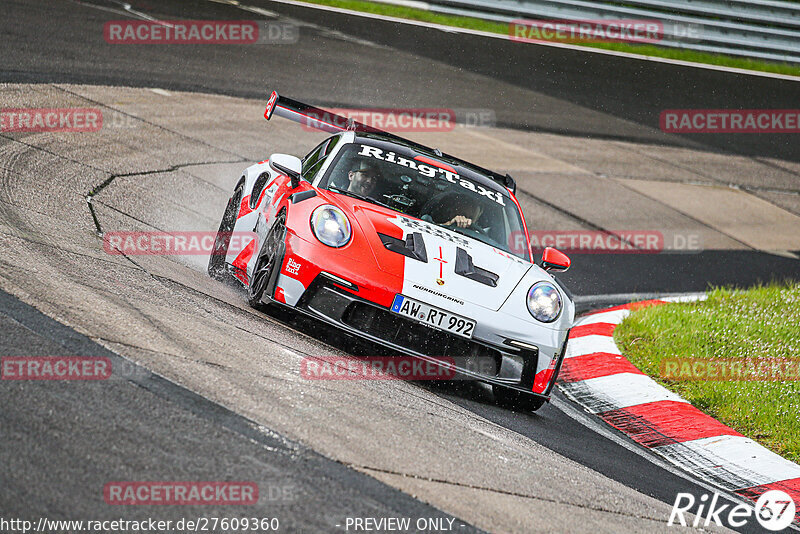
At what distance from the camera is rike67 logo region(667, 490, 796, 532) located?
4.29 metres

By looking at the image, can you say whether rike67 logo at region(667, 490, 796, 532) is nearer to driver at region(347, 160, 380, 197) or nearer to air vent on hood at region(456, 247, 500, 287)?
air vent on hood at region(456, 247, 500, 287)

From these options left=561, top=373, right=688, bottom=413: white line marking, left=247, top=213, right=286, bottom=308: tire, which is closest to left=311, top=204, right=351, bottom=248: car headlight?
left=247, top=213, right=286, bottom=308: tire

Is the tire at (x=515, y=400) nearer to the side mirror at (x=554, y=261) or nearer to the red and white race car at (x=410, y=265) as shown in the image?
the red and white race car at (x=410, y=265)

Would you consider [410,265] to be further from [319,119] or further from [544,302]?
[319,119]

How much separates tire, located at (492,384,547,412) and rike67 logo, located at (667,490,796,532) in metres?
1.05

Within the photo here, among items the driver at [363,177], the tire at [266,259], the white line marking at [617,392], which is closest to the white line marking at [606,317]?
the white line marking at [617,392]

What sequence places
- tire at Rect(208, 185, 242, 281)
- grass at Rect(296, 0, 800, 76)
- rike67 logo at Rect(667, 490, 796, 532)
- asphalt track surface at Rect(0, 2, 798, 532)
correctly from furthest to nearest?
1. grass at Rect(296, 0, 800, 76)
2. tire at Rect(208, 185, 242, 281)
3. rike67 logo at Rect(667, 490, 796, 532)
4. asphalt track surface at Rect(0, 2, 798, 532)

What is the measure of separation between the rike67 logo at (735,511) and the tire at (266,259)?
2462 millimetres

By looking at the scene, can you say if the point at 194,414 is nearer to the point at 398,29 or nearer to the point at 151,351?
the point at 151,351

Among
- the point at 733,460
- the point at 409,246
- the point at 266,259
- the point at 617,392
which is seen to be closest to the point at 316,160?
the point at 266,259

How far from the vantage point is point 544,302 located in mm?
5613

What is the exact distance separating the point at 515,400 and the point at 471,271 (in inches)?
30.4

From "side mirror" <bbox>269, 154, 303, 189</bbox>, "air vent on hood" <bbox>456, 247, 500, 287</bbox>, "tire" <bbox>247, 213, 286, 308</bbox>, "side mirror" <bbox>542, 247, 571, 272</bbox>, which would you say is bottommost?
"tire" <bbox>247, 213, 286, 308</bbox>

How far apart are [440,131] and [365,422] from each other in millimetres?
9867
